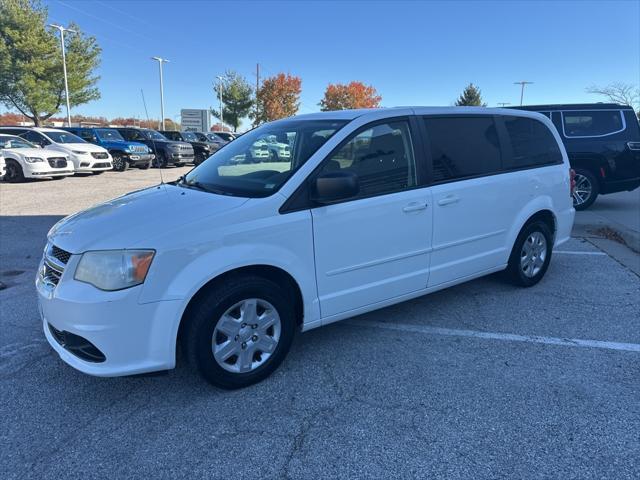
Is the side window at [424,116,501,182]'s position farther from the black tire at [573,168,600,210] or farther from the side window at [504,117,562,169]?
the black tire at [573,168,600,210]

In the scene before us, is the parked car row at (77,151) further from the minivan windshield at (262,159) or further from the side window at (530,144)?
the side window at (530,144)

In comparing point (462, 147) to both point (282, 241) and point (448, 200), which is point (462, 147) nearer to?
Answer: point (448, 200)

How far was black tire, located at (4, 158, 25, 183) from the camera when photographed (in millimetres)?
14203

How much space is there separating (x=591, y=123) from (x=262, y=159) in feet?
27.5

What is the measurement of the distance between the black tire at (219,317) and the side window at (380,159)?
35.9 inches

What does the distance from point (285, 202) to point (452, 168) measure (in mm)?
1652

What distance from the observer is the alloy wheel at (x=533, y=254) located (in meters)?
4.71

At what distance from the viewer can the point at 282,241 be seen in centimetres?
300

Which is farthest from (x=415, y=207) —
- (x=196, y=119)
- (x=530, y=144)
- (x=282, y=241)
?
(x=196, y=119)

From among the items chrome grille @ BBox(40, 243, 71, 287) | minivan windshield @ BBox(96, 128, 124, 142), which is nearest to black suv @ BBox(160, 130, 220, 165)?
minivan windshield @ BBox(96, 128, 124, 142)

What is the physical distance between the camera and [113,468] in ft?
7.72

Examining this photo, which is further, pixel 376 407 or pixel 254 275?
pixel 254 275

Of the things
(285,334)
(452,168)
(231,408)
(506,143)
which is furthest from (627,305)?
(231,408)

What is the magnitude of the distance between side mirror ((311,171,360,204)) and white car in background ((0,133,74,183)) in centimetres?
1404
